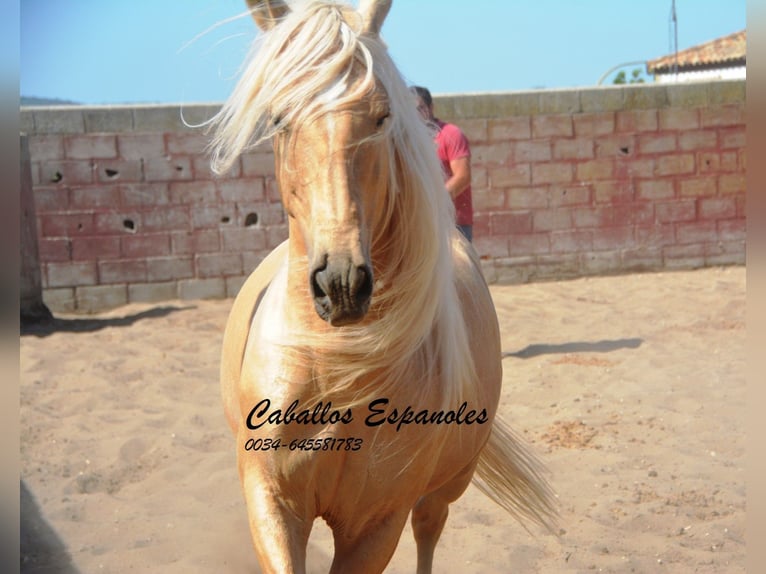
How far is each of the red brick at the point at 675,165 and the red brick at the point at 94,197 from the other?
5.81 meters

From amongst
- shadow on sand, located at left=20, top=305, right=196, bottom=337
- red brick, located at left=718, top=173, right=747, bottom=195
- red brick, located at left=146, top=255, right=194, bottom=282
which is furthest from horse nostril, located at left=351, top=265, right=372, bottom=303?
red brick, located at left=718, top=173, right=747, bottom=195

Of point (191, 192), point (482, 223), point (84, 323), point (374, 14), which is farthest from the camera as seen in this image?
point (482, 223)

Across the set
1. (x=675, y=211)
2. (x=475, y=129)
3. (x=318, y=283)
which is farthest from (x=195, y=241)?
(x=318, y=283)

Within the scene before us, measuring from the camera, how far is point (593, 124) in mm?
9836

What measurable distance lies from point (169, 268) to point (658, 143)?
5.46m

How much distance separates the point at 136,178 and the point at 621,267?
5293mm

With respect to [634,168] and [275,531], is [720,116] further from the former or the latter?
[275,531]

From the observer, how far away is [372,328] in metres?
2.26

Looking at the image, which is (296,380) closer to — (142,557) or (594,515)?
(142,557)

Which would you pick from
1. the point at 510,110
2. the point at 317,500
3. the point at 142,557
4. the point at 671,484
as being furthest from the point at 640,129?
the point at 317,500

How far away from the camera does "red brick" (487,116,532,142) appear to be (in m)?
9.66

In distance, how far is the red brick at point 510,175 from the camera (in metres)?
9.67

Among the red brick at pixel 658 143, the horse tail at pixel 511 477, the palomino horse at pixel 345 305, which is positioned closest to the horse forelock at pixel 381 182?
the palomino horse at pixel 345 305

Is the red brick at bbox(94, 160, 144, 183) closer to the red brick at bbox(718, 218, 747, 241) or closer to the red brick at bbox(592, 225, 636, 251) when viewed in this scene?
the red brick at bbox(592, 225, 636, 251)
